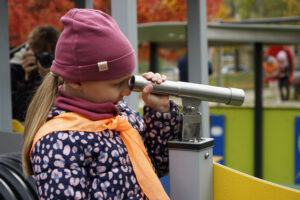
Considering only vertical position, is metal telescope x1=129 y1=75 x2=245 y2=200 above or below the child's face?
below

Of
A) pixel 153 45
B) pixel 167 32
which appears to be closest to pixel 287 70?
pixel 153 45

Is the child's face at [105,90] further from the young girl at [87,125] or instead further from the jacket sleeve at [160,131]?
the jacket sleeve at [160,131]

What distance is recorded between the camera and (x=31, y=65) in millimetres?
3189

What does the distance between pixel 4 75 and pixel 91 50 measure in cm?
174

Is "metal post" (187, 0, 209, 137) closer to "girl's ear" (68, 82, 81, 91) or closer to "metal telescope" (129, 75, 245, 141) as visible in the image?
"metal telescope" (129, 75, 245, 141)

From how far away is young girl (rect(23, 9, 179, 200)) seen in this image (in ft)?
3.93

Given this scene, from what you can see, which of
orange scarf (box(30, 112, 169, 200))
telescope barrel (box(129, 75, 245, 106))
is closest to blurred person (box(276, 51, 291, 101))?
telescope barrel (box(129, 75, 245, 106))

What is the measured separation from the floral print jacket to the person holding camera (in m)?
1.55

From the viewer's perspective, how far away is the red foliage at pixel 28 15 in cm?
643

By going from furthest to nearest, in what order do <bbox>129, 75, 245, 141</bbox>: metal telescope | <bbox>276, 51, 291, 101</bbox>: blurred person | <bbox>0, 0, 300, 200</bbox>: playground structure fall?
<bbox>276, 51, 291, 101</bbox>: blurred person < <bbox>0, 0, 300, 200</bbox>: playground structure < <bbox>129, 75, 245, 141</bbox>: metal telescope

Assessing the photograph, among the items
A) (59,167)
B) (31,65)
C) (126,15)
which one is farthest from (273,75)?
(59,167)

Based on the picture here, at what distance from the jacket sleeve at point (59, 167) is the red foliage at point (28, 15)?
5.41 m

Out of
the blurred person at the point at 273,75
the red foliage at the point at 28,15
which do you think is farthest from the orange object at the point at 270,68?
the red foliage at the point at 28,15

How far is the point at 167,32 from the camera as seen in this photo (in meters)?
6.20
